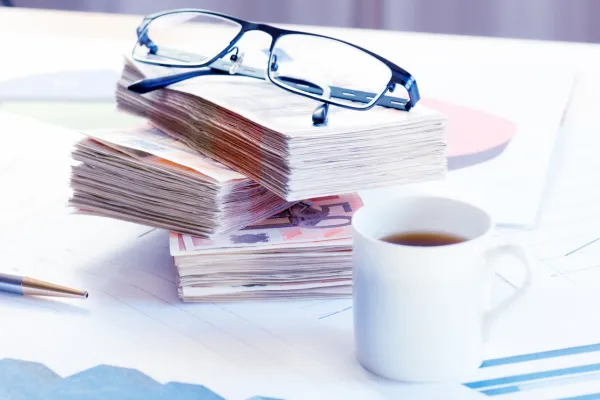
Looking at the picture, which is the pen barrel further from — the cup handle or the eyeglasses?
the cup handle

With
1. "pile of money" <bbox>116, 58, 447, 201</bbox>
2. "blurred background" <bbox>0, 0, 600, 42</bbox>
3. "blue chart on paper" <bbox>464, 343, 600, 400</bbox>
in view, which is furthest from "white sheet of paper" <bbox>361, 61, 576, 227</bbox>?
"blurred background" <bbox>0, 0, 600, 42</bbox>

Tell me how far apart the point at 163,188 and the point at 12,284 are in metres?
0.14

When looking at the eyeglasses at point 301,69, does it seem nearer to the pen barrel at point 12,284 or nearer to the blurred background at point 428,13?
the pen barrel at point 12,284

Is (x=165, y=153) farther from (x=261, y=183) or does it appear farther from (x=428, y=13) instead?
(x=428, y=13)

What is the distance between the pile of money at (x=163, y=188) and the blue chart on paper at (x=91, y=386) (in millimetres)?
134

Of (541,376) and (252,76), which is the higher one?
(252,76)

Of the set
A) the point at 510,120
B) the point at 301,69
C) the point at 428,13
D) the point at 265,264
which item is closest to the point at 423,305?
the point at 265,264

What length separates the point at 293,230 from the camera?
681 millimetres

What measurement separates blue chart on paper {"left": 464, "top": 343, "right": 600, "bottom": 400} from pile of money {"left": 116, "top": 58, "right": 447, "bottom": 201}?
0.17 metres

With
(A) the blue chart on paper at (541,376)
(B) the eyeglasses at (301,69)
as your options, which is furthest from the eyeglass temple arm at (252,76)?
(A) the blue chart on paper at (541,376)

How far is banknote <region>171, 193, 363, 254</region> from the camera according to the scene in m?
0.66

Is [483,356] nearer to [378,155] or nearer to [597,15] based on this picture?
[378,155]

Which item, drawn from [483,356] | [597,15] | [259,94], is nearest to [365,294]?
[483,356]

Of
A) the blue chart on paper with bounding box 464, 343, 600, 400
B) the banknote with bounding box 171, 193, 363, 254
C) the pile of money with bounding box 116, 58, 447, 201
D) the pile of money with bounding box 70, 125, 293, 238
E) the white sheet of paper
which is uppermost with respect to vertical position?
the pile of money with bounding box 116, 58, 447, 201
